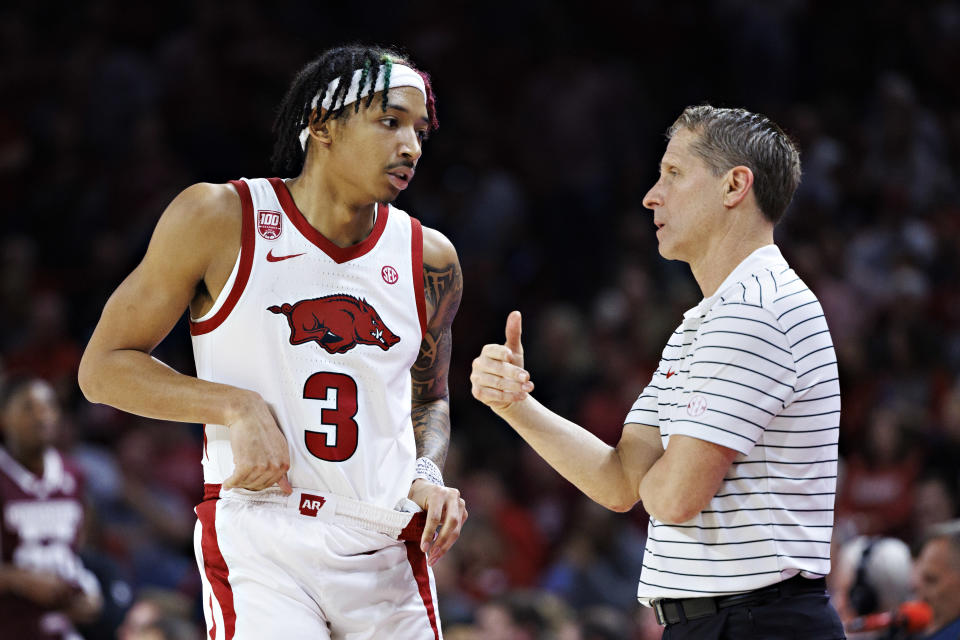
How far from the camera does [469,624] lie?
6.68 m

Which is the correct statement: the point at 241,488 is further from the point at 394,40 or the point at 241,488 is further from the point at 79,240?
the point at 394,40

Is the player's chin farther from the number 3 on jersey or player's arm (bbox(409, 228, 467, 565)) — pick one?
the number 3 on jersey

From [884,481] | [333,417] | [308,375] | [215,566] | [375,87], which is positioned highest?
[375,87]

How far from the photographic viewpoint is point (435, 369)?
154 inches

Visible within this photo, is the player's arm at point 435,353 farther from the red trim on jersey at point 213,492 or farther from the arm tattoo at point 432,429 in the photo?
the red trim on jersey at point 213,492

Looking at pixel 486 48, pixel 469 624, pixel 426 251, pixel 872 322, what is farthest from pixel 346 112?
pixel 486 48

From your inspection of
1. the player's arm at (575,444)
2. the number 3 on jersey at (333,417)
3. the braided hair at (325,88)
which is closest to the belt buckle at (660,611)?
the player's arm at (575,444)

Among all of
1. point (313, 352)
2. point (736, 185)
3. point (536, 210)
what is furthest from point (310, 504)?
point (536, 210)

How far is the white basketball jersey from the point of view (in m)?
3.38

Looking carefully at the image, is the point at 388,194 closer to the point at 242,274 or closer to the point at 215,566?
the point at 242,274

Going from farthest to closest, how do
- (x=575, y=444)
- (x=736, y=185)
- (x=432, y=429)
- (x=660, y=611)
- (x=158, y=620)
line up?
(x=158, y=620) < (x=432, y=429) < (x=575, y=444) < (x=736, y=185) < (x=660, y=611)

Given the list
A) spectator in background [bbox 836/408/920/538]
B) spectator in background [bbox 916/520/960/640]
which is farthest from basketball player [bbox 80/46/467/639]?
spectator in background [bbox 836/408/920/538]

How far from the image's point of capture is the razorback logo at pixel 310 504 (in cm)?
334

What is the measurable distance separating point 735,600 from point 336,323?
1339 millimetres
